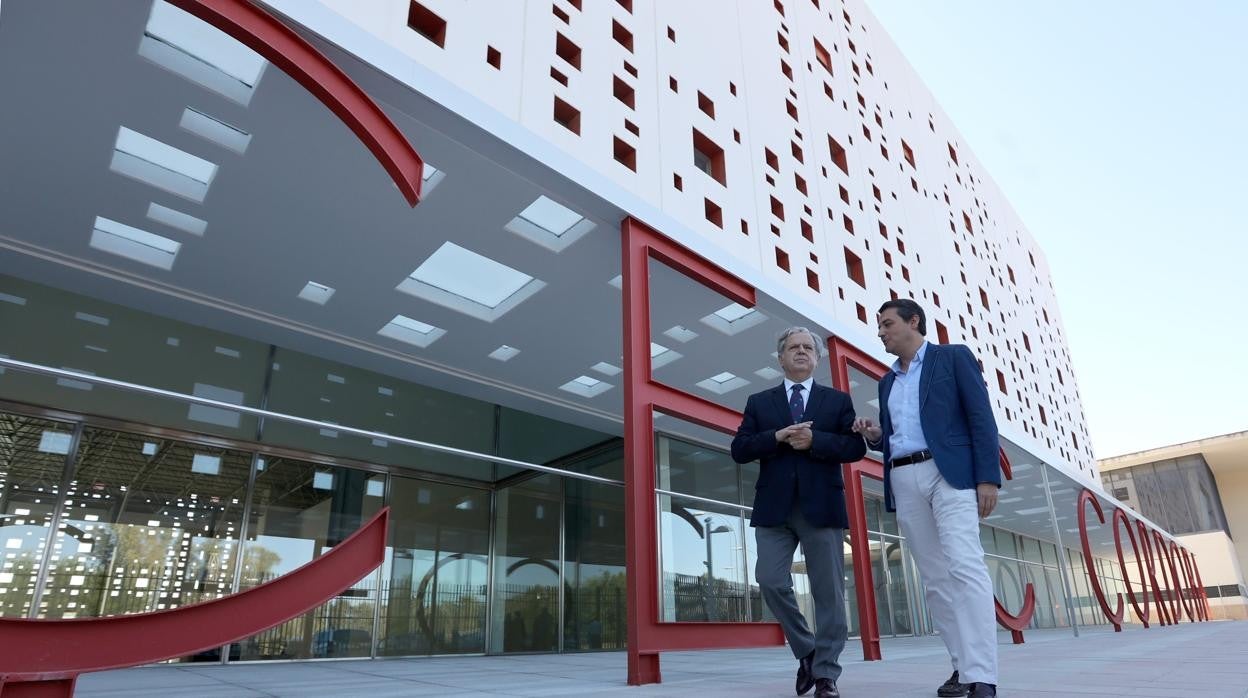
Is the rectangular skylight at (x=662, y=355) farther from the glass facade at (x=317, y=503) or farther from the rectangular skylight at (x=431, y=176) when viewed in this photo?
the rectangular skylight at (x=431, y=176)

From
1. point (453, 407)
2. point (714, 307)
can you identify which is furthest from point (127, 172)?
point (714, 307)

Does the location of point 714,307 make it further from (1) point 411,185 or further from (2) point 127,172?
(2) point 127,172

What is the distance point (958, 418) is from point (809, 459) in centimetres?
69

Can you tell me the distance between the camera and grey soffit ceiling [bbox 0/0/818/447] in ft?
18.0

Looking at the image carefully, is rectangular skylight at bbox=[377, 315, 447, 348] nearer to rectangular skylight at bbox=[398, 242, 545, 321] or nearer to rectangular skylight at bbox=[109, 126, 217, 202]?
rectangular skylight at bbox=[398, 242, 545, 321]

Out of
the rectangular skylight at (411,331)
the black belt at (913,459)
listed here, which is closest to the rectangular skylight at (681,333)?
the rectangular skylight at (411,331)

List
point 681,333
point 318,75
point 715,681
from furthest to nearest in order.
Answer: point 681,333 → point 318,75 → point 715,681

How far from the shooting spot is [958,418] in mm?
3252

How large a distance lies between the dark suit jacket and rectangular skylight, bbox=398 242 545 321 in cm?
489

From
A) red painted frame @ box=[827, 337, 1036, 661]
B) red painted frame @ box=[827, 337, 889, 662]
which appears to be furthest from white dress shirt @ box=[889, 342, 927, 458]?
red painted frame @ box=[827, 337, 1036, 661]

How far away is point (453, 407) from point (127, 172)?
529cm

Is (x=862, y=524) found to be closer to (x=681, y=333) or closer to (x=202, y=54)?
(x=681, y=333)

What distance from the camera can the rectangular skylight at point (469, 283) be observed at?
802 cm

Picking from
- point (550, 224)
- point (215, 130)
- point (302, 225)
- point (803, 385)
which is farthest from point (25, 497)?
point (803, 385)
